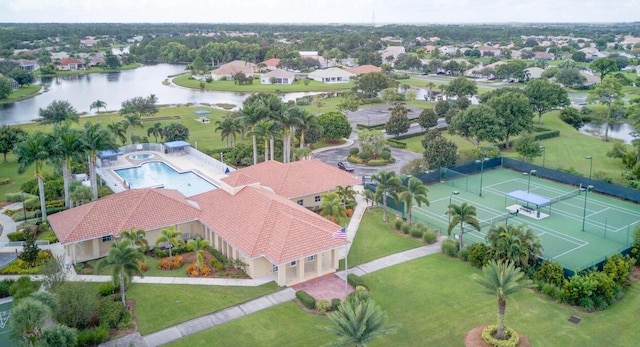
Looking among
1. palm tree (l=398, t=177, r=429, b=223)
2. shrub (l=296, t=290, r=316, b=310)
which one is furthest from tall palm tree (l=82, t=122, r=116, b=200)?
palm tree (l=398, t=177, r=429, b=223)

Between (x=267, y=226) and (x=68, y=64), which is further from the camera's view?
(x=68, y=64)

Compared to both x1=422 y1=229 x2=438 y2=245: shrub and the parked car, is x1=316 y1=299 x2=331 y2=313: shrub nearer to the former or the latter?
x1=422 y1=229 x2=438 y2=245: shrub

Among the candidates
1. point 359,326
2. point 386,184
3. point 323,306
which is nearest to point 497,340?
point 359,326

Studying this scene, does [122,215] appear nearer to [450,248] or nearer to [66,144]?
[66,144]

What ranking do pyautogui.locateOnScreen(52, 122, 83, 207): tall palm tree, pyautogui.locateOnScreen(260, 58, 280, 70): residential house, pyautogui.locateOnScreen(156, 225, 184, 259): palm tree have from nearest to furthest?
pyautogui.locateOnScreen(156, 225, 184, 259): palm tree → pyautogui.locateOnScreen(52, 122, 83, 207): tall palm tree → pyautogui.locateOnScreen(260, 58, 280, 70): residential house

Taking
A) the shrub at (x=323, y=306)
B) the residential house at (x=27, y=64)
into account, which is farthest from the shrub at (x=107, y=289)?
the residential house at (x=27, y=64)

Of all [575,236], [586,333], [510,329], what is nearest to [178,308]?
[510,329]
